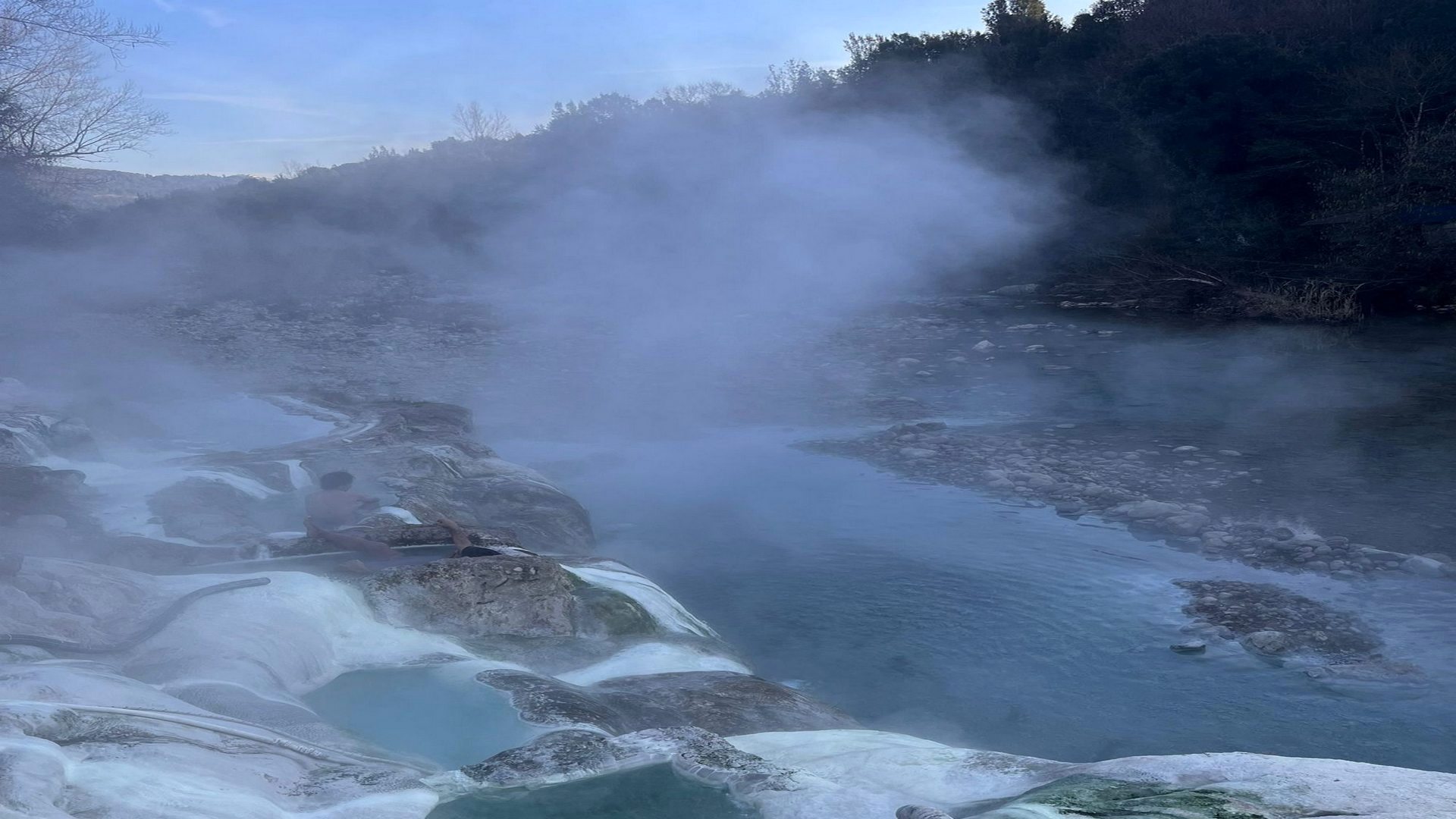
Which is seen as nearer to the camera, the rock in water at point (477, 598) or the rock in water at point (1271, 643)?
the rock in water at point (477, 598)

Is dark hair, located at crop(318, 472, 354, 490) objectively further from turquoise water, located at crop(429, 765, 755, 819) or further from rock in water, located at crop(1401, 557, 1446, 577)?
rock in water, located at crop(1401, 557, 1446, 577)

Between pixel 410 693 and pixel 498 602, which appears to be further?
pixel 498 602

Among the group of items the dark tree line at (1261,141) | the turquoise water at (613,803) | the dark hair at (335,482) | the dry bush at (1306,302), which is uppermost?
the dark tree line at (1261,141)

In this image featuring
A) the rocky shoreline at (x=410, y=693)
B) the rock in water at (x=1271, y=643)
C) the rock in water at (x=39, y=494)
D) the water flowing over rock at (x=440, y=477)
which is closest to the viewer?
the rocky shoreline at (x=410, y=693)

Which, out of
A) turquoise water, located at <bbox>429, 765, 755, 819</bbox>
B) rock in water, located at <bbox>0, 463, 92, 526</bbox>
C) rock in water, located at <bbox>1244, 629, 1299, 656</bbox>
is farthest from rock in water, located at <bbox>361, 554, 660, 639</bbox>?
rock in water, located at <bbox>1244, 629, 1299, 656</bbox>

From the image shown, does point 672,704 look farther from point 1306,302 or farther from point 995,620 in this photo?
point 1306,302

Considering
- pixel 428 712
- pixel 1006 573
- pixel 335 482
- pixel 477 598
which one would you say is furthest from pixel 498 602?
pixel 1006 573

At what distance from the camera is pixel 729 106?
18.6m

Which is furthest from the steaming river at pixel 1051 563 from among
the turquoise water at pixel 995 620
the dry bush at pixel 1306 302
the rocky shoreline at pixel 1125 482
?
the dry bush at pixel 1306 302

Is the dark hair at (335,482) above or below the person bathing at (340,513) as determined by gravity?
above

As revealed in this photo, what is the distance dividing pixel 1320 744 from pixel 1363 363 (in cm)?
728

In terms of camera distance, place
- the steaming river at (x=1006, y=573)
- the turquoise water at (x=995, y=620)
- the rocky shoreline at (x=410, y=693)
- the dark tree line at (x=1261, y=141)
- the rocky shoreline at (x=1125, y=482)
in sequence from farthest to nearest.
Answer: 1. the dark tree line at (x=1261, y=141)
2. the rocky shoreline at (x=1125, y=482)
3. the turquoise water at (x=995, y=620)
4. the steaming river at (x=1006, y=573)
5. the rocky shoreline at (x=410, y=693)

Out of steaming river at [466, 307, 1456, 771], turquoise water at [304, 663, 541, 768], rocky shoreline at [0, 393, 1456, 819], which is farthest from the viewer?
steaming river at [466, 307, 1456, 771]

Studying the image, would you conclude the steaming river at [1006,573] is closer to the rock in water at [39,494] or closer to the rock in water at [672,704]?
the rock in water at [672,704]
